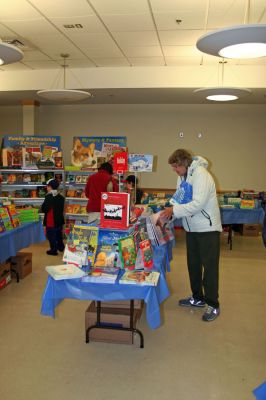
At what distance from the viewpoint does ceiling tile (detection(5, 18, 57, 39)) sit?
4.86 metres

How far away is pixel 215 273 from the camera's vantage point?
140 inches

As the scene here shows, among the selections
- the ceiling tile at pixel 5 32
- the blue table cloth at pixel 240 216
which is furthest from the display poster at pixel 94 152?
the ceiling tile at pixel 5 32

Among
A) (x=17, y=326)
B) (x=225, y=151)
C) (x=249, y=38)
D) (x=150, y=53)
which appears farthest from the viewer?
(x=225, y=151)

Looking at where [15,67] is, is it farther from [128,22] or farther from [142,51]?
[128,22]

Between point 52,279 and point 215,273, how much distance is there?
66.2 inches

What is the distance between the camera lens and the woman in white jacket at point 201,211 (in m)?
3.33

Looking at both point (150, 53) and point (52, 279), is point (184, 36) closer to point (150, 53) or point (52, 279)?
point (150, 53)

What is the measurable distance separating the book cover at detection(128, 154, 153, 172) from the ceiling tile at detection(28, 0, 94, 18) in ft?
6.38

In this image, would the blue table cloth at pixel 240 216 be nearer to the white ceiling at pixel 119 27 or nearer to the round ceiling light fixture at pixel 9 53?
the white ceiling at pixel 119 27

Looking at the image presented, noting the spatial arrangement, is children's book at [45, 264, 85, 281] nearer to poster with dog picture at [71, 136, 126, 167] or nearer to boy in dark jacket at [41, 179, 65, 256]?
boy in dark jacket at [41, 179, 65, 256]

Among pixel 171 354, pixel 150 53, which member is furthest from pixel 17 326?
pixel 150 53

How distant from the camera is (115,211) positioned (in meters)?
2.97

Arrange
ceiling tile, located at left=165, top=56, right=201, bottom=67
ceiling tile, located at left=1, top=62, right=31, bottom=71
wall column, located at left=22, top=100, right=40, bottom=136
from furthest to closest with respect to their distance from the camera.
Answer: wall column, located at left=22, top=100, right=40, bottom=136
ceiling tile, located at left=1, top=62, right=31, bottom=71
ceiling tile, located at left=165, top=56, right=201, bottom=67

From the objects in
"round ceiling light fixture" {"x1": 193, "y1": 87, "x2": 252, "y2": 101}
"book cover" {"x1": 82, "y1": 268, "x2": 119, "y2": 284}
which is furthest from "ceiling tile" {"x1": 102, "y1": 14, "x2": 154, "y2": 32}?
"book cover" {"x1": 82, "y1": 268, "x2": 119, "y2": 284}
